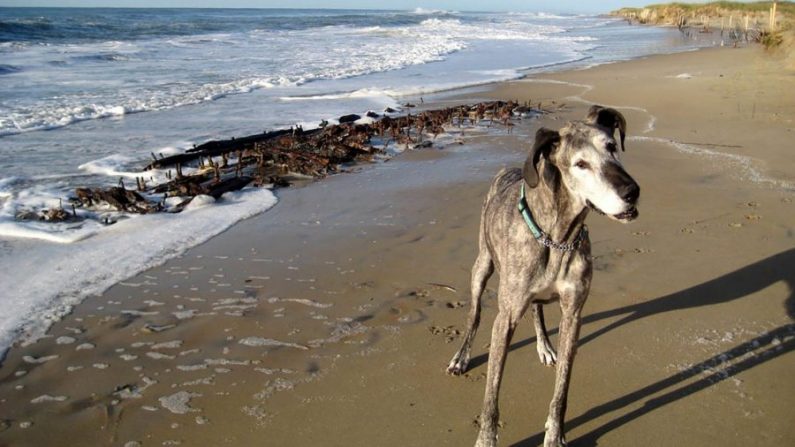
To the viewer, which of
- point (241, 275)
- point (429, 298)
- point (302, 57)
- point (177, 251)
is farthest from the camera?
point (302, 57)

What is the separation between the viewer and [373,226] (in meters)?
6.78

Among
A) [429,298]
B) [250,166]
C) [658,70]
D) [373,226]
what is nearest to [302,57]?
[658,70]

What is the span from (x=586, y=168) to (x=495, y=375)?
1.26 m

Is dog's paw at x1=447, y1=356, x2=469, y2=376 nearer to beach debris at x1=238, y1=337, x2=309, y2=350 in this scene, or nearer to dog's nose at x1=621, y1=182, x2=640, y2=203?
beach debris at x1=238, y1=337, x2=309, y2=350

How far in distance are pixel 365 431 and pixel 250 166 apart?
687 cm

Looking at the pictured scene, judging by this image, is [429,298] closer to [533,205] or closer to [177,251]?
[533,205]

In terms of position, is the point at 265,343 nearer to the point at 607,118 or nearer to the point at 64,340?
the point at 64,340

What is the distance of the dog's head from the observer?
270 centimetres

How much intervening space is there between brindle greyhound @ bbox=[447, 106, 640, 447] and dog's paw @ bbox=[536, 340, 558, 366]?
0.79m

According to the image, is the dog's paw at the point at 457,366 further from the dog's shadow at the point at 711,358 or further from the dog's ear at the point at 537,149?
the dog's ear at the point at 537,149

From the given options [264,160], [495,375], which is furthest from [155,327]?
[264,160]

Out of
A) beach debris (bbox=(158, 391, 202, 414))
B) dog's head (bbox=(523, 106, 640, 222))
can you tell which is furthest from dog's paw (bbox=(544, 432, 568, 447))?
beach debris (bbox=(158, 391, 202, 414))

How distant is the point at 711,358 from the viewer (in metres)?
4.07

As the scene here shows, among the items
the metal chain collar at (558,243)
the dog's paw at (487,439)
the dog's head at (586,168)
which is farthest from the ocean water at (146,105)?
the dog's head at (586,168)
